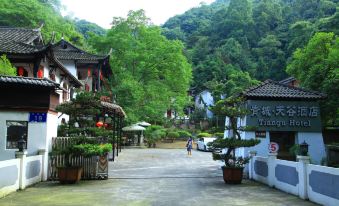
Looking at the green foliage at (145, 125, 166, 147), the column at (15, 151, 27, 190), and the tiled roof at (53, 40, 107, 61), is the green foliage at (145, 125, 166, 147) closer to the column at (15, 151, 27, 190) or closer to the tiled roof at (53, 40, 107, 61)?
the tiled roof at (53, 40, 107, 61)

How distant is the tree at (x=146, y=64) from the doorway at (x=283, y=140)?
18.7m

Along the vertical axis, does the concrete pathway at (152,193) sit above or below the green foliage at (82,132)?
below

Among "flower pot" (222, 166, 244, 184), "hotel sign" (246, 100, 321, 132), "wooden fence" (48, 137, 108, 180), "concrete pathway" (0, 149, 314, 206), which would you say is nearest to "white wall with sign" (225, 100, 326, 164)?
"hotel sign" (246, 100, 321, 132)

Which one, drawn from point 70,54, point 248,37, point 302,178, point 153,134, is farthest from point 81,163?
point 248,37

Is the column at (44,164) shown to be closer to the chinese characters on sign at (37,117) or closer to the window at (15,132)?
the window at (15,132)

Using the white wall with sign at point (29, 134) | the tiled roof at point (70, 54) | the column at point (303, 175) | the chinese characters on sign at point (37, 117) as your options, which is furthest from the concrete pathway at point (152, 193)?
Answer: the tiled roof at point (70, 54)

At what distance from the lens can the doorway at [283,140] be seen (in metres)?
16.9

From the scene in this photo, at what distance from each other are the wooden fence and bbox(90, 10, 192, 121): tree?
64.4 feet

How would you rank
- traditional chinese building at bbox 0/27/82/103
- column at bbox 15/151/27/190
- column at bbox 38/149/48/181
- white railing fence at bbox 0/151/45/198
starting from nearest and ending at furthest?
white railing fence at bbox 0/151/45/198
column at bbox 15/151/27/190
column at bbox 38/149/48/181
traditional chinese building at bbox 0/27/82/103

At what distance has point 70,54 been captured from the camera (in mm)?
27938

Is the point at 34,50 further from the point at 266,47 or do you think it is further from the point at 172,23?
the point at 172,23

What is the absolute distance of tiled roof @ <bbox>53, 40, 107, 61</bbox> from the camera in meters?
27.2

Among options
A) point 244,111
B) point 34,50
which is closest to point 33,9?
point 34,50

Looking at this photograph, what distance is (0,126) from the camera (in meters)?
13.2
